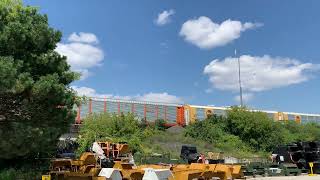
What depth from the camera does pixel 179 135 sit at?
67625 millimetres

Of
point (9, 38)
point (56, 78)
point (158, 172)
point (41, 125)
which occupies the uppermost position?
point (9, 38)

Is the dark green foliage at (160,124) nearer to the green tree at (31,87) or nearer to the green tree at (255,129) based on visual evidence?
the green tree at (255,129)

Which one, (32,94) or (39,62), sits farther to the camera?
(39,62)

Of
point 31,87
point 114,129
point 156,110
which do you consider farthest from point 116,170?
point 156,110

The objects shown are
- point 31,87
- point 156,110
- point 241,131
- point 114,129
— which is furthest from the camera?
point 156,110

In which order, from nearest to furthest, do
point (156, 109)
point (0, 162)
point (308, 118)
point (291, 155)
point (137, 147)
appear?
1. point (0, 162)
2. point (291, 155)
3. point (137, 147)
4. point (156, 109)
5. point (308, 118)

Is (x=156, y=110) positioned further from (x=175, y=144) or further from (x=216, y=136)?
(x=175, y=144)

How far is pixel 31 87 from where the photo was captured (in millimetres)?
21484

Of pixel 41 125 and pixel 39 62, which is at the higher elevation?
pixel 39 62

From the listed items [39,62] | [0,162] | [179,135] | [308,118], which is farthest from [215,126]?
[39,62]

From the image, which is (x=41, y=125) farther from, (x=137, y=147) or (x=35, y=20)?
(x=137, y=147)

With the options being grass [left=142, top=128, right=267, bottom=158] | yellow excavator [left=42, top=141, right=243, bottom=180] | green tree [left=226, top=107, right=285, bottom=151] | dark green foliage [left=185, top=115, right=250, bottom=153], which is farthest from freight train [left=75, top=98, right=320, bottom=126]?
yellow excavator [left=42, top=141, right=243, bottom=180]

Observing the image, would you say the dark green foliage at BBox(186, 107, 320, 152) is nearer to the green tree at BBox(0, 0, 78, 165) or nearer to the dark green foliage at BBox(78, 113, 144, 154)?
the dark green foliage at BBox(78, 113, 144, 154)

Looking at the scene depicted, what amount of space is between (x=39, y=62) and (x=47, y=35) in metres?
1.67
